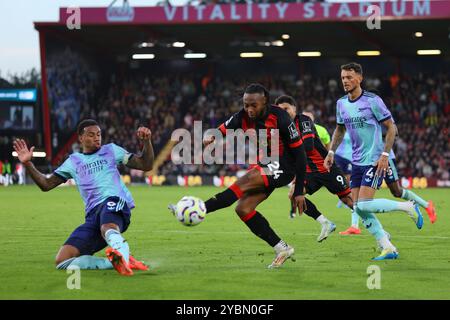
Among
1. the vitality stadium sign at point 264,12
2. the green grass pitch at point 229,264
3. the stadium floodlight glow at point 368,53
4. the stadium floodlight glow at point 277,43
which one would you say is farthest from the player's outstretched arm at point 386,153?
the stadium floodlight glow at point 368,53

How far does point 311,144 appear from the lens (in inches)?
507

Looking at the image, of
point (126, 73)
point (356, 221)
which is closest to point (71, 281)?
point (356, 221)

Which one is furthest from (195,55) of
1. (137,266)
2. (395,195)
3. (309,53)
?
(137,266)

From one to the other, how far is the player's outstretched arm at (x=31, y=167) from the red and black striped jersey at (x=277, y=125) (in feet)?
6.79

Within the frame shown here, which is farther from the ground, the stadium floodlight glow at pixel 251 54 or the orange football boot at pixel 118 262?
the stadium floodlight glow at pixel 251 54

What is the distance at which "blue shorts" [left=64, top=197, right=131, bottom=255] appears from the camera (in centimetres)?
938

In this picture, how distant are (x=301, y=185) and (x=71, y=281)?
272cm

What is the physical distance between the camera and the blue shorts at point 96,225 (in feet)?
30.8

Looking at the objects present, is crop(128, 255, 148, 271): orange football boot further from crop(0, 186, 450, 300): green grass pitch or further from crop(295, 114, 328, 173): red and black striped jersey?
crop(295, 114, 328, 173): red and black striped jersey

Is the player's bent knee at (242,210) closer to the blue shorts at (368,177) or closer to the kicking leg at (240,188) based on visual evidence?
the kicking leg at (240,188)

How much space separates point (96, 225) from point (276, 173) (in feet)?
6.74

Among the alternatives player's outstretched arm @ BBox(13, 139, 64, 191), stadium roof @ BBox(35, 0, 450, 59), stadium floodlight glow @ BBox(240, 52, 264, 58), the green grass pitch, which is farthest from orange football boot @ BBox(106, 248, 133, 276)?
stadium floodlight glow @ BBox(240, 52, 264, 58)

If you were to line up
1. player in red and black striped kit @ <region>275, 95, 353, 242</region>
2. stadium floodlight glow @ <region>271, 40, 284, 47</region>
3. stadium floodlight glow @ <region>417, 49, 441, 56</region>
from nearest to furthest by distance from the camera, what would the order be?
player in red and black striped kit @ <region>275, 95, 353, 242</region>
stadium floodlight glow @ <region>271, 40, 284, 47</region>
stadium floodlight glow @ <region>417, 49, 441, 56</region>
